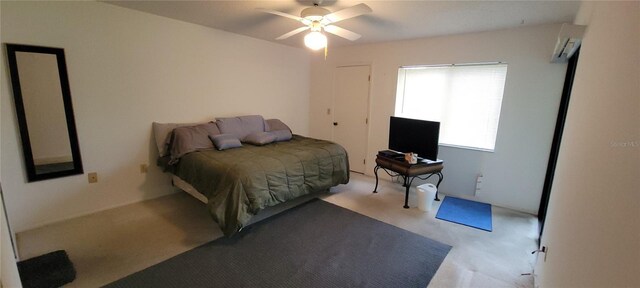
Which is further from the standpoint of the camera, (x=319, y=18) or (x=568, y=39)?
(x=319, y=18)

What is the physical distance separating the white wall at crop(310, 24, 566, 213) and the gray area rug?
5.15 ft

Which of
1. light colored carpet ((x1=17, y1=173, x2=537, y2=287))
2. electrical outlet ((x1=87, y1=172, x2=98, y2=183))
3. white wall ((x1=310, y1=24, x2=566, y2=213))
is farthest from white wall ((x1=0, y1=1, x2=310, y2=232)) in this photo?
white wall ((x1=310, y1=24, x2=566, y2=213))

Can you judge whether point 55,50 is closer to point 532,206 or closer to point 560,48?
point 560,48

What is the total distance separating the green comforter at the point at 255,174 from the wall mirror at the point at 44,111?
1046 millimetres

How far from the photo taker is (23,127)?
2.43 metres

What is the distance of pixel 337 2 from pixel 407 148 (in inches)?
81.0

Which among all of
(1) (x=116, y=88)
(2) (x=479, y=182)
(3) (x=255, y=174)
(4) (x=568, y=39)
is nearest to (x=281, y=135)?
(3) (x=255, y=174)

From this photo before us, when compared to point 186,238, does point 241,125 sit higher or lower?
higher

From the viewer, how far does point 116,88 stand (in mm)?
2957

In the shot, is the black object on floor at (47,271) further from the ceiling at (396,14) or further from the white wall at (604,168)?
the white wall at (604,168)

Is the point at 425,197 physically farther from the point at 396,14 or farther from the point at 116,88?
the point at 116,88

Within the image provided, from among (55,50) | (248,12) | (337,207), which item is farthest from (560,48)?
(55,50)

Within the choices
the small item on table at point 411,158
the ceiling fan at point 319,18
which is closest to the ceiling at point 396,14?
the ceiling fan at point 319,18

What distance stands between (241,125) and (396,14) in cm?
251
